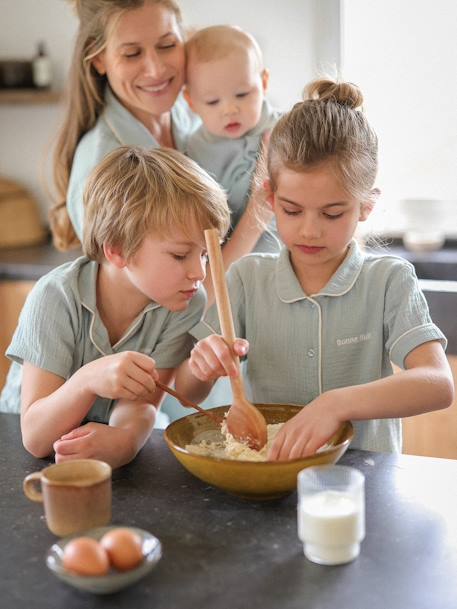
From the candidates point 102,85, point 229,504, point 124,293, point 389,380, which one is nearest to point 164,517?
point 229,504

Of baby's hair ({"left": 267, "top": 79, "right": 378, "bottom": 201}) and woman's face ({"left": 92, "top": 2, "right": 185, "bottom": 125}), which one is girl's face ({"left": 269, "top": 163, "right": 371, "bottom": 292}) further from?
woman's face ({"left": 92, "top": 2, "right": 185, "bottom": 125})

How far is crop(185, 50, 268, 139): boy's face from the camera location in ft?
7.18

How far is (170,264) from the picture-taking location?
5.56 ft

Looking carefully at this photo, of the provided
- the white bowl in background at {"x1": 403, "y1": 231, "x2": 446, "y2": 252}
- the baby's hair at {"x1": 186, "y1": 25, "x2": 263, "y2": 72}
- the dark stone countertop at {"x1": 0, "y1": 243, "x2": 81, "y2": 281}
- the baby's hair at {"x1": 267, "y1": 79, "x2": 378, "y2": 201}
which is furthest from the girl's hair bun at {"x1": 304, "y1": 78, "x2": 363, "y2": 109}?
the dark stone countertop at {"x1": 0, "y1": 243, "x2": 81, "y2": 281}

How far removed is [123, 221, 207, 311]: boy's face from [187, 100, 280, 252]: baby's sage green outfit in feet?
1.92

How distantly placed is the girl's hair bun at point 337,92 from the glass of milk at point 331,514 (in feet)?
2.53

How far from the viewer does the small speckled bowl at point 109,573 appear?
1.13 meters

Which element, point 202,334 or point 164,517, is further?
point 202,334

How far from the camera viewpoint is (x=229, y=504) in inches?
55.2

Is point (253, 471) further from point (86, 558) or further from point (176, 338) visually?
point (176, 338)

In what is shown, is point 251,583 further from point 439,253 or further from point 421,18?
point 421,18

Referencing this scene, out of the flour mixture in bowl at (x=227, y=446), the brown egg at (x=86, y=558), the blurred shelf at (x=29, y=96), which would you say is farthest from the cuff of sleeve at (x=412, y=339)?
the blurred shelf at (x=29, y=96)

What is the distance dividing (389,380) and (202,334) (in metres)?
0.41

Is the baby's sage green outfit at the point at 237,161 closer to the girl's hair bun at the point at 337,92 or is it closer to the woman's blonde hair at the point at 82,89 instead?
the woman's blonde hair at the point at 82,89
